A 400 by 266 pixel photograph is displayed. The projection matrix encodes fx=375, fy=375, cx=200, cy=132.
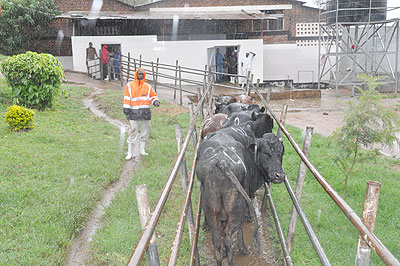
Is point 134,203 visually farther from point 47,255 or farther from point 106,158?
point 106,158

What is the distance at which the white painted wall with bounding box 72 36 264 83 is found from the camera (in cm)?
1727

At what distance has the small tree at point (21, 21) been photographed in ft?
59.7

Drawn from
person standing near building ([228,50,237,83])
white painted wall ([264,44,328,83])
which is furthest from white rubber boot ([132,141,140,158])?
white painted wall ([264,44,328,83])

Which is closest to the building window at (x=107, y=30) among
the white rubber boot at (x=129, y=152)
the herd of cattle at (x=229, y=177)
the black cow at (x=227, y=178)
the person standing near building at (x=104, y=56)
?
the person standing near building at (x=104, y=56)

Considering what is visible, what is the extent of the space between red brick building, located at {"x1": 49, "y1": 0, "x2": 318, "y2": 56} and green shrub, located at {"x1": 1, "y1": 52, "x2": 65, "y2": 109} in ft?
26.8

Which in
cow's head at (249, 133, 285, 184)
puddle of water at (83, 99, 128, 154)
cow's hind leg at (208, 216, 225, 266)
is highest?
cow's head at (249, 133, 285, 184)

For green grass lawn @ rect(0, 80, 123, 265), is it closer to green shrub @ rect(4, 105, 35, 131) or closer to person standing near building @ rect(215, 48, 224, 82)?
green shrub @ rect(4, 105, 35, 131)

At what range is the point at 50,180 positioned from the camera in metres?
5.70

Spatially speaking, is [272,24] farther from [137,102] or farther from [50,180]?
[50,180]

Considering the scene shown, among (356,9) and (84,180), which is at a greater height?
(356,9)

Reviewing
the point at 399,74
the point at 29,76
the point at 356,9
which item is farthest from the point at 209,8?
the point at 29,76

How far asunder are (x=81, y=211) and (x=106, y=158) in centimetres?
230

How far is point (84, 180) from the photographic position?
5.85 metres

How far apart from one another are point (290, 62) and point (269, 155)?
17875 mm
